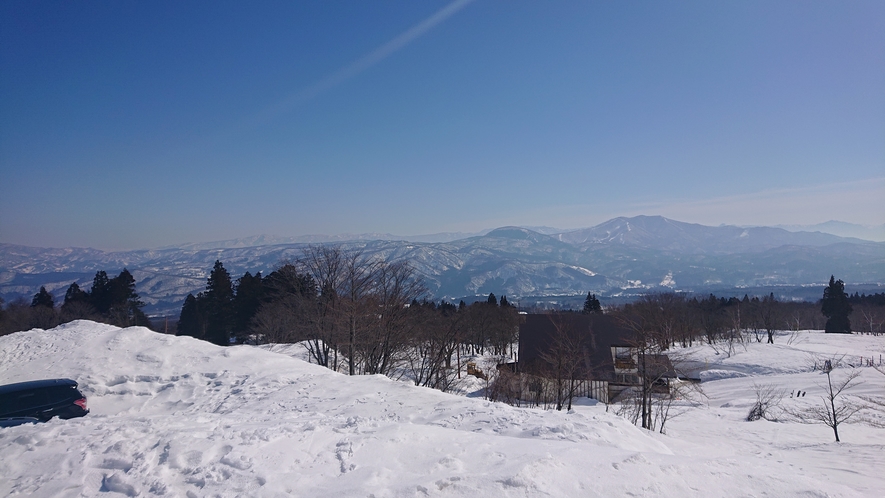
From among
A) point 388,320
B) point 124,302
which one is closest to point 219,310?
point 124,302

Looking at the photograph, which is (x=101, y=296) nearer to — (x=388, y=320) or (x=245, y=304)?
(x=245, y=304)

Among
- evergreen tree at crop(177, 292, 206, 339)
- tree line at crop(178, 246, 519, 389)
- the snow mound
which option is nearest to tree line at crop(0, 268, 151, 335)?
evergreen tree at crop(177, 292, 206, 339)

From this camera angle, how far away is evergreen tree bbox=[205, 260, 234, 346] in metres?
44.2

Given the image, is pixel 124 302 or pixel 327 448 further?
pixel 124 302

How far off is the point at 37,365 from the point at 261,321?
2494cm

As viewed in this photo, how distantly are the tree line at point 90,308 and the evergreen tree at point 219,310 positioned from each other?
6.87 m

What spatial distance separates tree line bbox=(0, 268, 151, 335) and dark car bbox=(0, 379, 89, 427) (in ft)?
117

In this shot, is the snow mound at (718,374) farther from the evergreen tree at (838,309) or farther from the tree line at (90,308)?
the tree line at (90,308)

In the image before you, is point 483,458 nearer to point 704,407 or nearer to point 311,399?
point 311,399

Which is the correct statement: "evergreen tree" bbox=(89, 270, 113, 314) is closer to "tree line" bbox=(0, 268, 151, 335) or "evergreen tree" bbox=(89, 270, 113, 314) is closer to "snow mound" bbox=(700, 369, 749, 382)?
"tree line" bbox=(0, 268, 151, 335)

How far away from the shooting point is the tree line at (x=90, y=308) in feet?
126

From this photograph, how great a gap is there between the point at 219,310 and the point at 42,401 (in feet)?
122

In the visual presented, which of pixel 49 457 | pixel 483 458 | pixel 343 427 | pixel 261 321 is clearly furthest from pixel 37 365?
pixel 261 321

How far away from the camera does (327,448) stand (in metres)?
6.40
